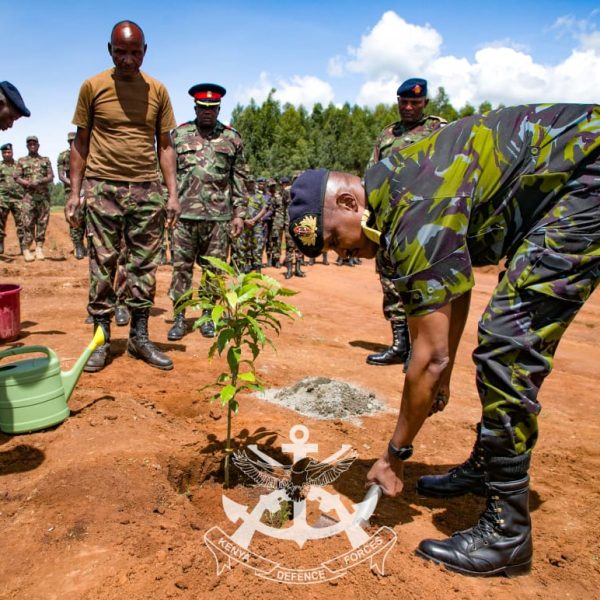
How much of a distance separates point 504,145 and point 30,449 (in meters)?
2.64

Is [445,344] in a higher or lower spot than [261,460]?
higher

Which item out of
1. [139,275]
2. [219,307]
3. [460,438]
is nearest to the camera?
[219,307]

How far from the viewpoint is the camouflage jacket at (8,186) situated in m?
11.5

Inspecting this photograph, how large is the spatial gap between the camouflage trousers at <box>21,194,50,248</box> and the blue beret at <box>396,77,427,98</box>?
380 inches

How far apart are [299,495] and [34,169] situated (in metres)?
11.6

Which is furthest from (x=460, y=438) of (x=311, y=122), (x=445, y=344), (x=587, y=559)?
(x=311, y=122)

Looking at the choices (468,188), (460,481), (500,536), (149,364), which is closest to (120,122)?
(149,364)

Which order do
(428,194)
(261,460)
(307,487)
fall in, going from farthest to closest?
(261,460) → (307,487) → (428,194)

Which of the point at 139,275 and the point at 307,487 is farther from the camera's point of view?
the point at 139,275

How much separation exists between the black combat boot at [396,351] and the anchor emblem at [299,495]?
5.79 ft

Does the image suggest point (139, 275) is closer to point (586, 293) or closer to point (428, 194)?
point (428, 194)

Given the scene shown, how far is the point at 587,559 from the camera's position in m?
2.03

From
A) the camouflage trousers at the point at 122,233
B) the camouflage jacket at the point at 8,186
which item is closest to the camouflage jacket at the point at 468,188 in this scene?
the camouflage trousers at the point at 122,233

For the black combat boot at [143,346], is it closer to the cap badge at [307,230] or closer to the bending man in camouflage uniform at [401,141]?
the bending man in camouflage uniform at [401,141]
